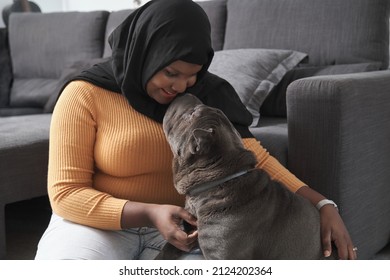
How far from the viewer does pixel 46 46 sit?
3193 mm

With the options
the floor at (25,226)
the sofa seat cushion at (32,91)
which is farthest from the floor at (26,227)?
the sofa seat cushion at (32,91)

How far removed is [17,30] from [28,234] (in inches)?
62.4

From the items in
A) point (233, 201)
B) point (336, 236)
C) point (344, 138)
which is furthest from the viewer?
point (344, 138)

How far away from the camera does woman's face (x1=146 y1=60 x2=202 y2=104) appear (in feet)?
4.21

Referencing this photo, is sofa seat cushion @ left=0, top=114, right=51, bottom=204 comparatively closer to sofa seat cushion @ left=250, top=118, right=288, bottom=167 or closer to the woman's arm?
sofa seat cushion @ left=250, top=118, right=288, bottom=167

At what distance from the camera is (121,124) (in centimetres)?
131

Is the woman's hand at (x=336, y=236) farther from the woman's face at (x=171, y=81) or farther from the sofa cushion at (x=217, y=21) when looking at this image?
the sofa cushion at (x=217, y=21)

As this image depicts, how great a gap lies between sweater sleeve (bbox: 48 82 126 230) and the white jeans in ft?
0.10

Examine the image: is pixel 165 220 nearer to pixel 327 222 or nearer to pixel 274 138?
pixel 327 222

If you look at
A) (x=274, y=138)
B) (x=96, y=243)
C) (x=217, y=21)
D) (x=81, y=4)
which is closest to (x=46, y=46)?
(x=81, y=4)

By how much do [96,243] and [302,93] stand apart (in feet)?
2.40

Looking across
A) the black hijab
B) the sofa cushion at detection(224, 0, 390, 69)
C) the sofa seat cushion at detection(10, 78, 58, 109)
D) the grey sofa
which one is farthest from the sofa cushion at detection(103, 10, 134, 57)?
the black hijab

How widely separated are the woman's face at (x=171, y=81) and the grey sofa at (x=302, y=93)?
1.22 feet
